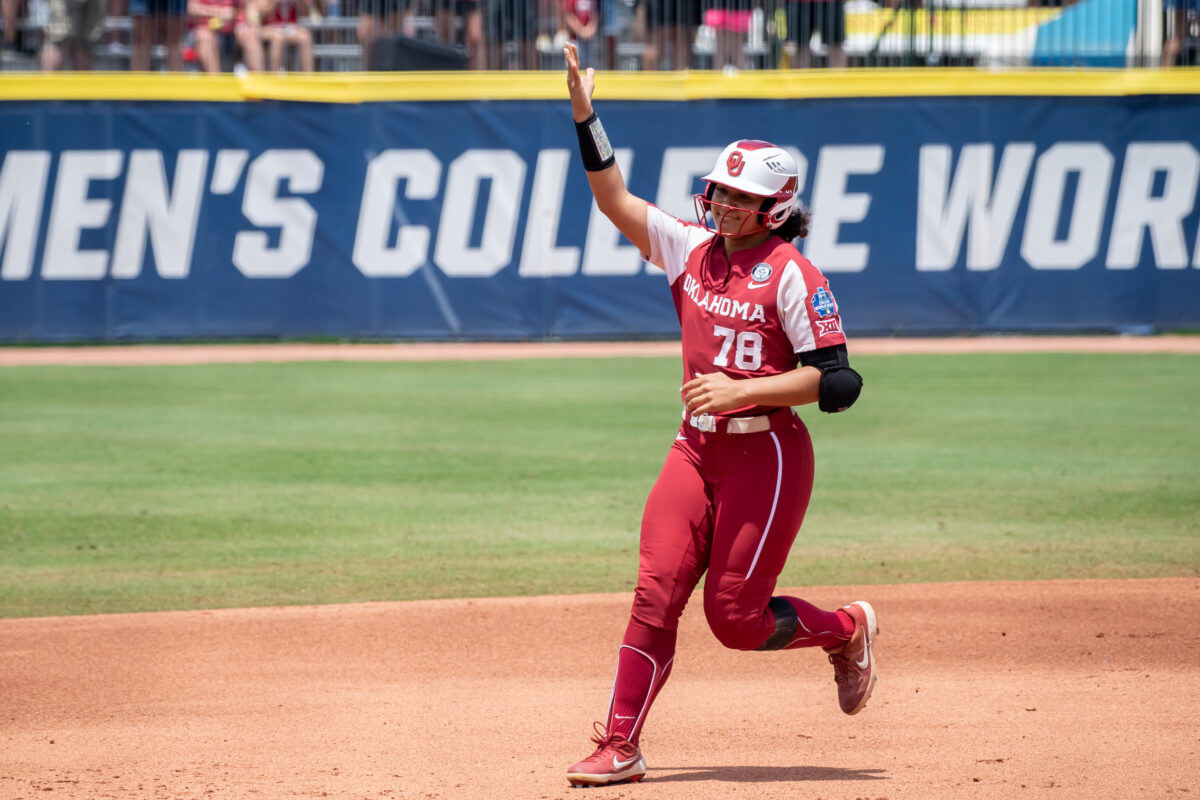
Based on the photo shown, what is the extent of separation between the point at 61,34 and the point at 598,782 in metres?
16.3

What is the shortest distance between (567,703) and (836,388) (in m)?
1.98

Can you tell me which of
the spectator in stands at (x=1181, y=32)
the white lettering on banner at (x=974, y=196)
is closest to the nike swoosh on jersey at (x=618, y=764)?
the white lettering on banner at (x=974, y=196)

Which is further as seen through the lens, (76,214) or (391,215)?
(391,215)

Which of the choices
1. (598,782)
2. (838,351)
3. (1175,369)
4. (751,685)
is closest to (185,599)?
(751,685)

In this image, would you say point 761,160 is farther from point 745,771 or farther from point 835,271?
point 835,271

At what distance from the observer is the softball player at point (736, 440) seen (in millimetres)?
4312

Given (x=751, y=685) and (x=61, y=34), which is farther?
(x=61, y=34)

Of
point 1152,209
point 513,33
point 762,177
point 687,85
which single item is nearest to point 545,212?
point 687,85

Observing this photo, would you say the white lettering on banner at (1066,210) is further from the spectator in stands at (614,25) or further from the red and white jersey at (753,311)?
the red and white jersey at (753,311)

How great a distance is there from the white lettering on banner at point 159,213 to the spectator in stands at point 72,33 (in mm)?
1761

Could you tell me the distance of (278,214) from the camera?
689 inches

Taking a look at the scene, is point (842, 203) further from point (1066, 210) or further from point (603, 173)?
point (603, 173)

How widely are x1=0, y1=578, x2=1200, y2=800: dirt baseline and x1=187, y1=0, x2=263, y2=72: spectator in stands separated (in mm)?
12723

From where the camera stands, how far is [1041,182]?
17.9 m
